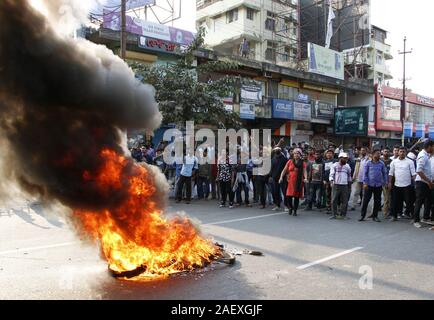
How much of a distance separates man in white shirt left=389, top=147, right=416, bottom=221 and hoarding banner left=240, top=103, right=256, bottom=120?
44.1 ft

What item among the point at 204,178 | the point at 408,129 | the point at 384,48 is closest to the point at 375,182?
the point at 204,178

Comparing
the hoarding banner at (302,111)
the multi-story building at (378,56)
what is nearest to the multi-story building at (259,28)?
the hoarding banner at (302,111)

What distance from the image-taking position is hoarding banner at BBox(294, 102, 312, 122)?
2658cm

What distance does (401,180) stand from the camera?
389 inches

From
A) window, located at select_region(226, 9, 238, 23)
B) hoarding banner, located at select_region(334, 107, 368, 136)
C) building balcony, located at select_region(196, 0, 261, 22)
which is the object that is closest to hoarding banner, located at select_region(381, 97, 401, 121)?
hoarding banner, located at select_region(334, 107, 368, 136)

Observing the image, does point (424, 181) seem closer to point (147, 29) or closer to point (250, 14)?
point (147, 29)

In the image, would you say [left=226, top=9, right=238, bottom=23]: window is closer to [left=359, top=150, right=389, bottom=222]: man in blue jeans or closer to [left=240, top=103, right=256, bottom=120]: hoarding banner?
[left=240, top=103, right=256, bottom=120]: hoarding banner

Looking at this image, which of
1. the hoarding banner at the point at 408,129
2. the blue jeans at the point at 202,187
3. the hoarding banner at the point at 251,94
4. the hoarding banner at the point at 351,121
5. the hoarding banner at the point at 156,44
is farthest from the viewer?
the hoarding banner at the point at 408,129

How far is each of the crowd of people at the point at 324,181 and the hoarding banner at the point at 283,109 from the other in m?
11.8

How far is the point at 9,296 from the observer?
14.4 ft

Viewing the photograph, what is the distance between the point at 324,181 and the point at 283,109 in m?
14.6

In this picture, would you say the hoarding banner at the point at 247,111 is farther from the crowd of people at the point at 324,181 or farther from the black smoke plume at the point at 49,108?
the black smoke plume at the point at 49,108

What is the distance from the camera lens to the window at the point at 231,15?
38.5 meters
